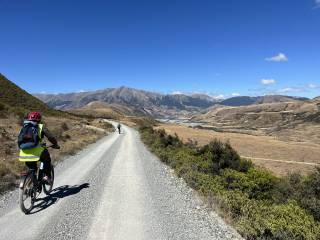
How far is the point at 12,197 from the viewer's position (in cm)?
1199

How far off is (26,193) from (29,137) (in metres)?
1.63

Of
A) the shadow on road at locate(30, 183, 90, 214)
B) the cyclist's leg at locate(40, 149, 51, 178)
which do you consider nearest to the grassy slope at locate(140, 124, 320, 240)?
the shadow on road at locate(30, 183, 90, 214)

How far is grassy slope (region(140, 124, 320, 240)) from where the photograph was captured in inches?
309

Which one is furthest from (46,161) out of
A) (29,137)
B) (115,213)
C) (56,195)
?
(115,213)

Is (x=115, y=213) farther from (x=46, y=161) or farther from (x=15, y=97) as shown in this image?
(x=15, y=97)

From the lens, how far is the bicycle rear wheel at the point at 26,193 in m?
9.41

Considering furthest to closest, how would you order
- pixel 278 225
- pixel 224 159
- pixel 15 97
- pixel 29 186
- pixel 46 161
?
1. pixel 15 97
2. pixel 224 159
3. pixel 46 161
4. pixel 29 186
5. pixel 278 225

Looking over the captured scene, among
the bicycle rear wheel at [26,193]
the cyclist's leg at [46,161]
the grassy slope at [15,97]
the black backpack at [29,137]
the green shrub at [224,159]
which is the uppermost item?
the grassy slope at [15,97]

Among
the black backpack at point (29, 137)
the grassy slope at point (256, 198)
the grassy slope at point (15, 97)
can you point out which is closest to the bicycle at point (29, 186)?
the black backpack at point (29, 137)

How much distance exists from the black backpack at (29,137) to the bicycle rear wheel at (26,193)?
2.98 ft

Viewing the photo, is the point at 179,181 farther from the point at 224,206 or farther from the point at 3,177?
the point at 3,177

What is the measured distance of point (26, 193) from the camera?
32.1 feet

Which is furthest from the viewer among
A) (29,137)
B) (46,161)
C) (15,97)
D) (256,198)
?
(15,97)

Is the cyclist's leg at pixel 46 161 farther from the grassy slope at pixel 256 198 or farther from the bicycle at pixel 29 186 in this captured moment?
the grassy slope at pixel 256 198
